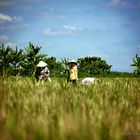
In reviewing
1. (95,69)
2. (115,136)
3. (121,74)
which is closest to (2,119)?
(115,136)

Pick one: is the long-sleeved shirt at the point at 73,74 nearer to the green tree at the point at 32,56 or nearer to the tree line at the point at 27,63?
the tree line at the point at 27,63

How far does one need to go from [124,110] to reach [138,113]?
0.26m

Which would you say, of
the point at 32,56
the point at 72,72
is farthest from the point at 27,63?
the point at 72,72

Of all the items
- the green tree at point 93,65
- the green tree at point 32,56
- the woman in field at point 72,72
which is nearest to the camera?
the woman in field at point 72,72

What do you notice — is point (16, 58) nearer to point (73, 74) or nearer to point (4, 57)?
point (4, 57)

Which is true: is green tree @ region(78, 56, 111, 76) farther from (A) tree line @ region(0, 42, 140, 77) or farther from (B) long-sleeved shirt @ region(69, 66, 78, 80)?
(B) long-sleeved shirt @ region(69, 66, 78, 80)

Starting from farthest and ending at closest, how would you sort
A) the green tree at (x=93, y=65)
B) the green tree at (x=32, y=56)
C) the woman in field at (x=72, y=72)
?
the green tree at (x=93, y=65) → the green tree at (x=32, y=56) → the woman in field at (x=72, y=72)

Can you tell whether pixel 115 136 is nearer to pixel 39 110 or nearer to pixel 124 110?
pixel 39 110

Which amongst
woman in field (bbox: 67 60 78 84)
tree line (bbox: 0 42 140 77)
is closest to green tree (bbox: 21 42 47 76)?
tree line (bbox: 0 42 140 77)

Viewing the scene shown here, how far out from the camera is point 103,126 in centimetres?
219

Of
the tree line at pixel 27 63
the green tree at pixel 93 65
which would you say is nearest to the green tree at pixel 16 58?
the tree line at pixel 27 63

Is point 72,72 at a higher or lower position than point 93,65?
lower

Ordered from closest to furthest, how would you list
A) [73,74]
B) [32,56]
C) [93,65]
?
1. [73,74]
2. [32,56]
3. [93,65]

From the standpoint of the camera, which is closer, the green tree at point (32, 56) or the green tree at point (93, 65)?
the green tree at point (32, 56)
